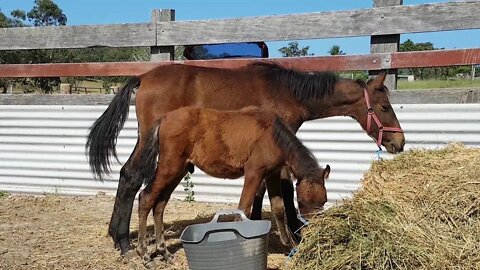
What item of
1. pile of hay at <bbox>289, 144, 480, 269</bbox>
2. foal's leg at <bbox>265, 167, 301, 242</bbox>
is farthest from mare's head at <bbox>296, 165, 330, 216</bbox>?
foal's leg at <bbox>265, 167, 301, 242</bbox>

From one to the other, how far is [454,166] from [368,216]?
1085mm

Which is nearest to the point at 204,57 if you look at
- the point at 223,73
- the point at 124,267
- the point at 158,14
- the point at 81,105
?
the point at 158,14

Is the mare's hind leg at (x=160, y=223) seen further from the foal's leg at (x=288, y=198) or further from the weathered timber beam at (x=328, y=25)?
the weathered timber beam at (x=328, y=25)

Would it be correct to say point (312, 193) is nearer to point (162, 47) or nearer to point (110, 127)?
point (110, 127)

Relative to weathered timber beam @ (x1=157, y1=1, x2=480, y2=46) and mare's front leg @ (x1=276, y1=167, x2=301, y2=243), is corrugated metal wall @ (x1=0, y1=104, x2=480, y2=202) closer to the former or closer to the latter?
weathered timber beam @ (x1=157, y1=1, x2=480, y2=46)

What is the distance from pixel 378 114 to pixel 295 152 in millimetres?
1361

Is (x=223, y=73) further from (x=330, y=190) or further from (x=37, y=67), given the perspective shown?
(x=37, y=67)

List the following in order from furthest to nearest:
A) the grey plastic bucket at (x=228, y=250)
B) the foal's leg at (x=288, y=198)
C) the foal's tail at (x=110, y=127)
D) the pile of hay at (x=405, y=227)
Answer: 1. the foal's tail at (x=110, y=127)
2. the foal's leg at (x=288, y=198)
3. the grey plastic bucket at (x=228, y=250)
4. the pile of hay at (x=405, y=227)

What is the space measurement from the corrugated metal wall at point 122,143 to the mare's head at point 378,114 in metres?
1.06

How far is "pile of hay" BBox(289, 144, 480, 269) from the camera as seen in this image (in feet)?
10.6

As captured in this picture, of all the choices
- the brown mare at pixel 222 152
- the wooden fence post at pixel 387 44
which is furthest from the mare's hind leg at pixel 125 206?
the wooden fence post at pixel 387 44

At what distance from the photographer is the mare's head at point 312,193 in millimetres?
4199

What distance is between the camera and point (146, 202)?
484 centimetres

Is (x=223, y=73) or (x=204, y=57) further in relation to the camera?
(x=204, y=57)
